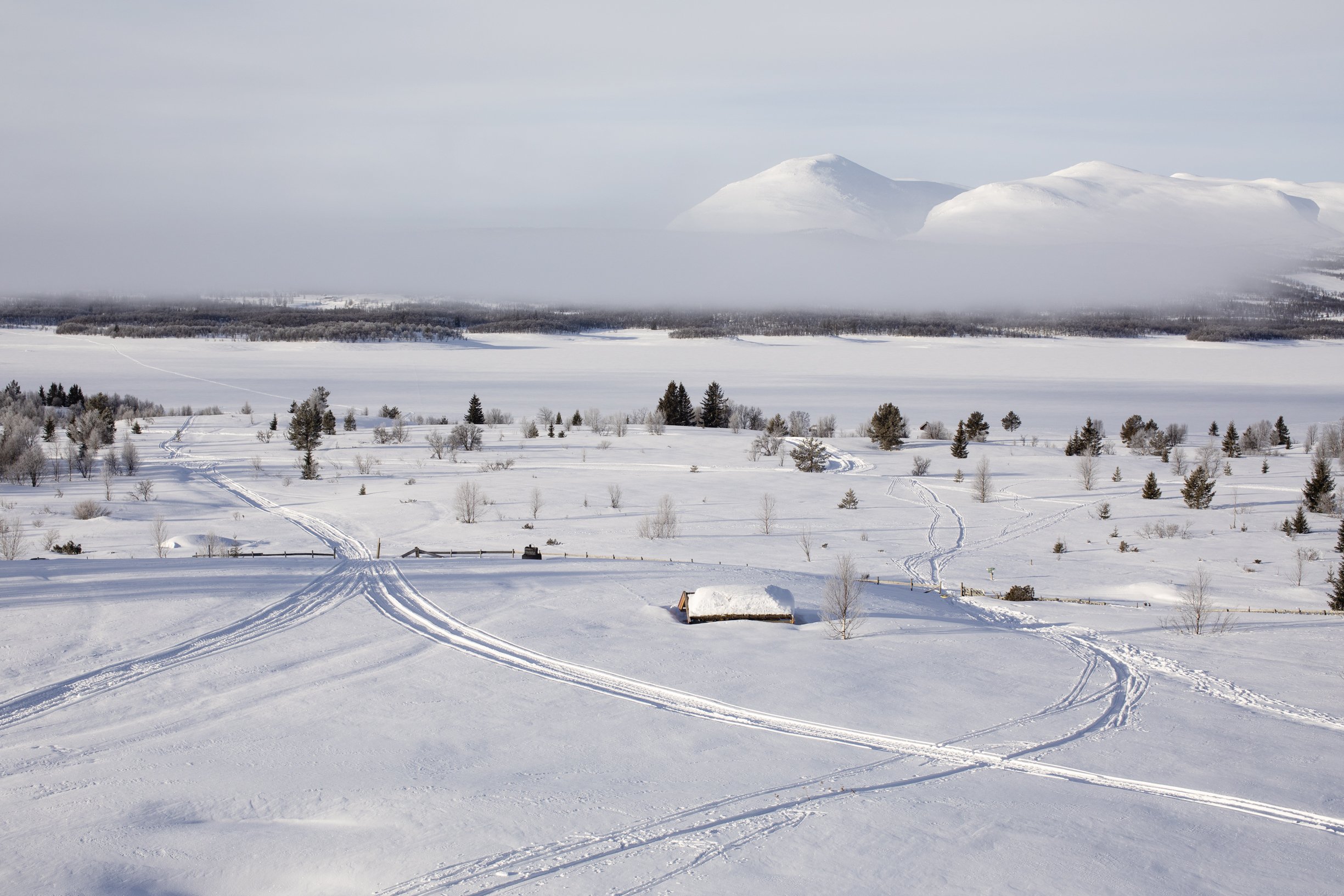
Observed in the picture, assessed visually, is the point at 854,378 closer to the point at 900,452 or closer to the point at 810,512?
the point at 900,452

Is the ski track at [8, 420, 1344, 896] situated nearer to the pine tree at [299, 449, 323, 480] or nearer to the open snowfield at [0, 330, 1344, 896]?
the open snowfield at [0, 330, 1344, 896]

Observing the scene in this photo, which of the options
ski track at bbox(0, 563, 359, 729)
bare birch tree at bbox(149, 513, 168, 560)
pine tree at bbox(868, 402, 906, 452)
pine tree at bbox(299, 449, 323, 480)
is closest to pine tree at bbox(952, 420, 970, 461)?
pine tree at bbox(868, 402, 906, 452)

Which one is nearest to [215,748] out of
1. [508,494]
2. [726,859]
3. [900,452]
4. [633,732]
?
[633,732]

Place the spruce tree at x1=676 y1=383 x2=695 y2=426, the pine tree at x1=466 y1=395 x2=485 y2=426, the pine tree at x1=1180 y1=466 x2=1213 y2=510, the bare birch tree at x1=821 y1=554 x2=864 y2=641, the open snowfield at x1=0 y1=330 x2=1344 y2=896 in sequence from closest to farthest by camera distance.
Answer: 1. the open snowfield at x1=0 y1=330 x2=1344 y2=896
2. the bare birch tree at x1=821 y1=554 x2=864 y2=641
3. the pine tree at x1=1180 y1=466 x2=1213 y2=510
4. the pine tree at x1=466 y1=395 x2=485 y2=426
5. the spruce tree at x1=676 y1=383 x2=695 y2=426

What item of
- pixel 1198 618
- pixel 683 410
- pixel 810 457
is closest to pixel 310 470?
pixel 810 457

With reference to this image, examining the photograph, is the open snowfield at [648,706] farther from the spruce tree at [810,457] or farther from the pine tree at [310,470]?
the spruce tree at [810,457]

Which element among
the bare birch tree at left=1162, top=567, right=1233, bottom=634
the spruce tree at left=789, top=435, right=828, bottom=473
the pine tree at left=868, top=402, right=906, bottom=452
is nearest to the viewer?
the bare birch tree at left=1162, top=567, right=1233, bottom=634

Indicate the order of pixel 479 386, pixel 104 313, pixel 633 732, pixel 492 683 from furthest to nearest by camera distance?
pixel 104 313 < pixel 479 386 < pixel 492 683 < pixel 633 732
